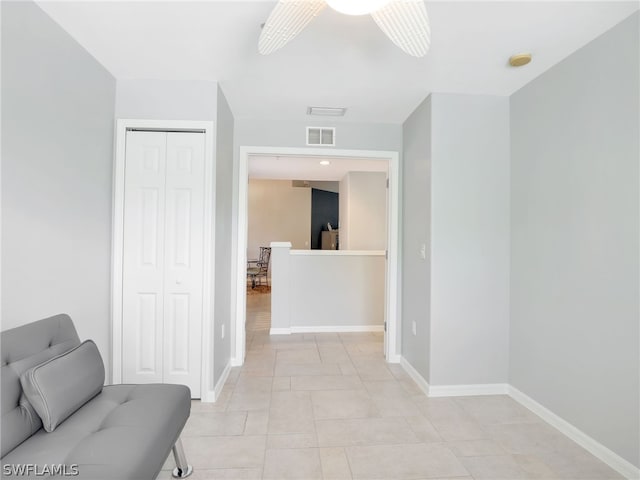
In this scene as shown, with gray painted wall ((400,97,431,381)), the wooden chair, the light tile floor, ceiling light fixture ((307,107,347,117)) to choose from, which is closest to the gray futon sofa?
the light tile floor

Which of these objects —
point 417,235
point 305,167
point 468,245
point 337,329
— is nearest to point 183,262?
point 417,235

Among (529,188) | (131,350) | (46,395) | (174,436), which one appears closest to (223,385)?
(131,350)

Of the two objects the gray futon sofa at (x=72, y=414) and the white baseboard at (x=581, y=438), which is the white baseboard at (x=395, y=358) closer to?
the white baseboard at (x=581, y=438)

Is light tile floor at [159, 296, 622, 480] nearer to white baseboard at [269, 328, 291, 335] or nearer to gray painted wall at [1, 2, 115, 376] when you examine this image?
gray painted wall at [1, 2, 115, 376]

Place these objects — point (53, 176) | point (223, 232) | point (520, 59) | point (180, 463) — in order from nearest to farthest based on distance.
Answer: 1. point (180, 463)
2. point (53, 176)
3. point (520, 59)
4. point (223, 232)

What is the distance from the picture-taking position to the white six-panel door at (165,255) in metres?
2.50

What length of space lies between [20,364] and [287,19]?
1763 mm

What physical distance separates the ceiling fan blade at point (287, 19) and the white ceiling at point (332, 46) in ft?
1.30

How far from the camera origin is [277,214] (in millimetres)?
9852

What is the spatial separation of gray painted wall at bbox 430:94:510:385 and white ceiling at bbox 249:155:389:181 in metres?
2.28

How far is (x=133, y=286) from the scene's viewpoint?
8.20 ft

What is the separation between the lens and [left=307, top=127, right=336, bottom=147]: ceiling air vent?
133 inches

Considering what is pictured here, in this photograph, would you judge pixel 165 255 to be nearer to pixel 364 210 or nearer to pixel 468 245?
pixel 468 245

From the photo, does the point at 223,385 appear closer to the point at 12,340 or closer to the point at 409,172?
the point at 12,340
